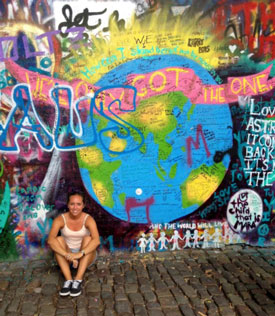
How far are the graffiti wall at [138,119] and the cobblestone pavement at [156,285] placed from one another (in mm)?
260

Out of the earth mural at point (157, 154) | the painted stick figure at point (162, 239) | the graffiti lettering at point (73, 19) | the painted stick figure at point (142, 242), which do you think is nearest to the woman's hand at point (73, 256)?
the earth mural at point (157, 154)

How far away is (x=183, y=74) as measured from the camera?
451 centimetres

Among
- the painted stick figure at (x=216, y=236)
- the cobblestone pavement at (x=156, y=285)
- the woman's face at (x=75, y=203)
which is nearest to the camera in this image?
the cobblestone pavement at (x=156, y=285)

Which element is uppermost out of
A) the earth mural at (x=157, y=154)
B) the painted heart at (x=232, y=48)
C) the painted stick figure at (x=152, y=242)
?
the painted heart at (x=232, y=48)

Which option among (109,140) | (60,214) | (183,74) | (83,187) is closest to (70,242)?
(60,214)

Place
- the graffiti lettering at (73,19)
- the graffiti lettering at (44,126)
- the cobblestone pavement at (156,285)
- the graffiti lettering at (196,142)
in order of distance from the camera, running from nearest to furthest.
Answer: the cobblestone pavement at (156,285) < the graffiti lettering at (73,19) < the graffiti lettering at (44,126) < the graffiti lettering at (196,142)

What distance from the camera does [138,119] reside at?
14.8 feet

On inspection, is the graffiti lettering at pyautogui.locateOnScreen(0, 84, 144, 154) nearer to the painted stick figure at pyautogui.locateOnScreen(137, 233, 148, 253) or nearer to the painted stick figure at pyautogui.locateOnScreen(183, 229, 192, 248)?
the painted stick figure at pyautogui.locateOnScreen(137, 233, 148, 253)

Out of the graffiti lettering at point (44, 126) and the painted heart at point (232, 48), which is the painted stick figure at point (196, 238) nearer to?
the graffiti lettering at point (44, 126)

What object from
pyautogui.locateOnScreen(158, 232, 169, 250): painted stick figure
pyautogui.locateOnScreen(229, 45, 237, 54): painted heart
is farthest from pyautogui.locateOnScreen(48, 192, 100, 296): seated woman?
pyautogui.locateOnScreen(229, 45, 237, 54): painted heart

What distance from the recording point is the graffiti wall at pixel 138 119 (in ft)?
14.1

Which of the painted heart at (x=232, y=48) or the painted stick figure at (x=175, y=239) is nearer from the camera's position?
the painted heart at (x=232, y=48)

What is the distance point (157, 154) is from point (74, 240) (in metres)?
1.48

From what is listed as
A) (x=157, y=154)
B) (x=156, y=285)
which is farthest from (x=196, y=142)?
(x=156, y=285)
